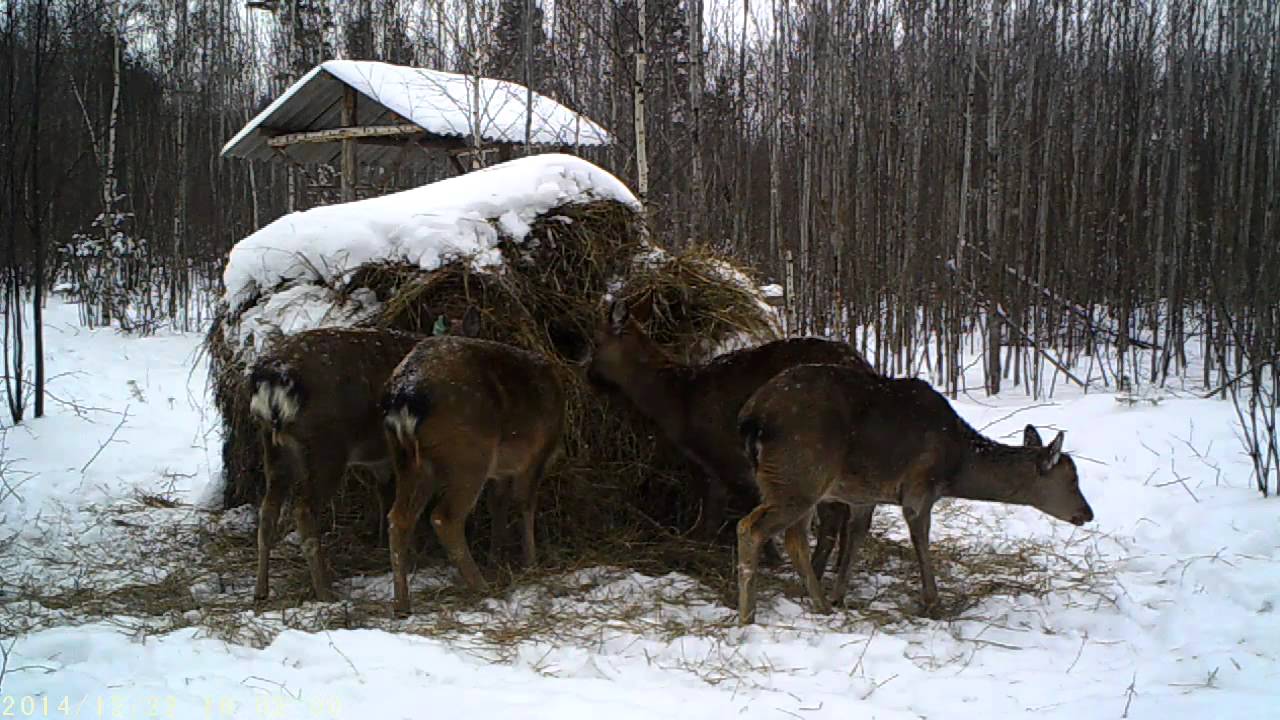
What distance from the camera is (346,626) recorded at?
466cm

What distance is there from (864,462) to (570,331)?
2.61 m

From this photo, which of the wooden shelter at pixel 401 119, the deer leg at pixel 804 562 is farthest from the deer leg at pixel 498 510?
the wooden shelter at pixel 401 119

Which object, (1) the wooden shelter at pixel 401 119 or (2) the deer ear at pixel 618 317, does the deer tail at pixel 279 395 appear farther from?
(1) the wooden shelter at pixel 401 119

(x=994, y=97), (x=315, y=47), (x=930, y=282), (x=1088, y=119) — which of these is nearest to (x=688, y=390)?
(x=930, y=282)

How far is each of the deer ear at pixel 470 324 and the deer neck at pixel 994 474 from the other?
10.3 ft

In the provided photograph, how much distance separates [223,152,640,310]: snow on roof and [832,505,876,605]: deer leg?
2992 millimetres

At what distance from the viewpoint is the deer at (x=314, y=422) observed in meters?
5.13

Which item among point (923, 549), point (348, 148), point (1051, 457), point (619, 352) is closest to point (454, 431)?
point (619, 352)

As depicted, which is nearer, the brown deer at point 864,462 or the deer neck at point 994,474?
the brown deer at point 864,462

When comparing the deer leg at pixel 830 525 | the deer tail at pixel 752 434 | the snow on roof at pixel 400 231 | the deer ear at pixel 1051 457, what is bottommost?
the deer leg at pixel 830 525

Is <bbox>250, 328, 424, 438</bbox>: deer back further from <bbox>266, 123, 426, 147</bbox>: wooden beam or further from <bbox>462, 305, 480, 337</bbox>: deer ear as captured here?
<bbox>266, 123, 426, 147</bbox>: wooden beam

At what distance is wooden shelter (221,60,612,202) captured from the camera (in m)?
12.9

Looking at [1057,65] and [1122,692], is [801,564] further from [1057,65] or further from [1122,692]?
[1057,65]

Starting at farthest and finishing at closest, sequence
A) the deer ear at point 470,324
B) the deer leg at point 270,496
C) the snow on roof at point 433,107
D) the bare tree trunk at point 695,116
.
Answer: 1. the snow on roof at point 433,107
2. the bare tree trunk at point 695,116
3. the deer ear at point 470,324
4. the deer leg at point 270,496
